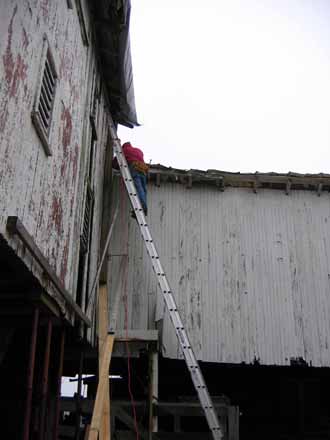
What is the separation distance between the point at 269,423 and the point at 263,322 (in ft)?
13.1

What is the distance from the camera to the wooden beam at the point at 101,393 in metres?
7.84

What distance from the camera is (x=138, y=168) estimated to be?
12.0 m

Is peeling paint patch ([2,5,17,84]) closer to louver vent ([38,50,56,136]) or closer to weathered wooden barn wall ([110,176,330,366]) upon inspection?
louver vent ([38,50,56,136])

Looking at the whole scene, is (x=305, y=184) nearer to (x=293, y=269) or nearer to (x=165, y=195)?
(x=293, y=269)

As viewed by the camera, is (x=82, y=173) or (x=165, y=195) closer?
(x=82, y=173)

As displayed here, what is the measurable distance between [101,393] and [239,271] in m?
5.22

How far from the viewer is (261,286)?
12.5 meters

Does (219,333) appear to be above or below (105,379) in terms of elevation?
above

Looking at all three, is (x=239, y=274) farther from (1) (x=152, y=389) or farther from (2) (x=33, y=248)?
(2) (x=33, y=248)

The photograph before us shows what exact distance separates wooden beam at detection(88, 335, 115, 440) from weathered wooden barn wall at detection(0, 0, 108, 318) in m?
1.33

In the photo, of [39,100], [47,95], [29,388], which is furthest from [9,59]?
[29,388]

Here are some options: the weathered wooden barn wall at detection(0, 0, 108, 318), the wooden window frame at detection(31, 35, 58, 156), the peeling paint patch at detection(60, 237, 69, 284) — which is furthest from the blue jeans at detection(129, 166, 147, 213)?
the wooden window frame at detection(31, 35, 58, 156)

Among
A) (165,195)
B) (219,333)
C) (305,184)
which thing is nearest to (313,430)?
(219,333)

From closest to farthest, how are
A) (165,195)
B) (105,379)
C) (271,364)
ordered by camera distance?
(105,379) → (271,364) → (165,195)
